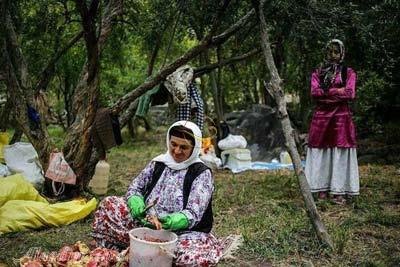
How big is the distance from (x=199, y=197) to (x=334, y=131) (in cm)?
287

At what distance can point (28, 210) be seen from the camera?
4500mm

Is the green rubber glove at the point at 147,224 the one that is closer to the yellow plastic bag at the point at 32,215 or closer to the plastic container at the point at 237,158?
the yellow plastic bag at the point at 32,215

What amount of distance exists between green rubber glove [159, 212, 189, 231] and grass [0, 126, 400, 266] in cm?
87

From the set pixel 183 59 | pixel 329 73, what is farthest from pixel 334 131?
pixel 183 59

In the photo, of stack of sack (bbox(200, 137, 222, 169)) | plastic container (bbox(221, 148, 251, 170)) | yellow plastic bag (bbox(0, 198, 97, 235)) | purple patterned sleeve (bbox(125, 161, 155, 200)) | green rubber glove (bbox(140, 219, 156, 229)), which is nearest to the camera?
green rubber glove (bbox(140, 219, 156, 229))

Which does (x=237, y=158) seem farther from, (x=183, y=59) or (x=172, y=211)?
(x=172, y=211)

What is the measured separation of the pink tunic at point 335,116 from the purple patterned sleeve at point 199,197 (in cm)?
270

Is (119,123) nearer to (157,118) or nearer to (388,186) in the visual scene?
(388,186)

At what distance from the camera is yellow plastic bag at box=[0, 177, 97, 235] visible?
14.6 ft

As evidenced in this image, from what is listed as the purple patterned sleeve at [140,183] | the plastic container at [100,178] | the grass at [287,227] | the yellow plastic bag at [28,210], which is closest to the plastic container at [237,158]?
the grass at [287,227]

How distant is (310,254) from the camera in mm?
3922

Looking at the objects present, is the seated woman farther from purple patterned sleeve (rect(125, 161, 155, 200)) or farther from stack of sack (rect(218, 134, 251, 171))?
stack of sack (rect(218, 134, 251, 171))

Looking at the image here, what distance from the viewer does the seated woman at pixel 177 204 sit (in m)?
3.04

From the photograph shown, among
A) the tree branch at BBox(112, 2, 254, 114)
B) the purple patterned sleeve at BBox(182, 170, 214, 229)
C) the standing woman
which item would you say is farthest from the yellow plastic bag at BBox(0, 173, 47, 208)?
the standing woman
